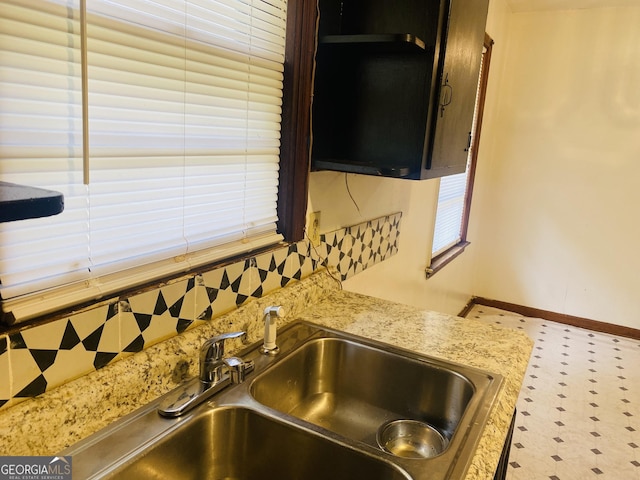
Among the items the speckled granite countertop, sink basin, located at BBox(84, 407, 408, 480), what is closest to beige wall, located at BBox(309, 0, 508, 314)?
the speckled granite countertop

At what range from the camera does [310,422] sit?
1.15 m

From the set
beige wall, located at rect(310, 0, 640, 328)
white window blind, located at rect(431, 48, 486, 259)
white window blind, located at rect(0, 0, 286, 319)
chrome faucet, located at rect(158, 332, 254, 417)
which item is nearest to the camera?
white window blind, located at rect(0, 0, 286, 319)

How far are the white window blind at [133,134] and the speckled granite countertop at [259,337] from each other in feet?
0.55

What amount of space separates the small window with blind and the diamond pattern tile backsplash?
1.72 m

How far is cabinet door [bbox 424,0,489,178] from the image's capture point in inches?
61.1

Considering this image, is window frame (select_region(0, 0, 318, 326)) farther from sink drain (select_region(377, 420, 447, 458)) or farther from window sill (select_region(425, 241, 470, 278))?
window sill (select_region(425, 241, 470, 278))

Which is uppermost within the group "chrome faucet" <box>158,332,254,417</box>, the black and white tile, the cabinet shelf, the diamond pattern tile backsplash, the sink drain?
the cabinet shelf

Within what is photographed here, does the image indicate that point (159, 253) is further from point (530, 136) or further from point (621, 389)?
point (530, 136)

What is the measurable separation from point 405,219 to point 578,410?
1593mm

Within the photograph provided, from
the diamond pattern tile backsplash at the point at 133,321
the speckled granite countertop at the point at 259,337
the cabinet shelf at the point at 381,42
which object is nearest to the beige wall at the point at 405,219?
the diamond pattern tile backsplash at the point at 133,321

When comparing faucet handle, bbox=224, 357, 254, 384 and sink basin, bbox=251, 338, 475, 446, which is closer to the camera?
faucet handle, bbox=224, 357, 254, 384

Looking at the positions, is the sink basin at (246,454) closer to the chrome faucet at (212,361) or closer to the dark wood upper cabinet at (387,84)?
the chrome faucet at (212,361)

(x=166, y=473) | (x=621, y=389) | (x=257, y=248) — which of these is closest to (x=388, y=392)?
(x=257, y=248)

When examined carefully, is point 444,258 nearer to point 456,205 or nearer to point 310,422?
point 456,205
